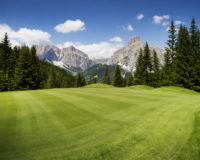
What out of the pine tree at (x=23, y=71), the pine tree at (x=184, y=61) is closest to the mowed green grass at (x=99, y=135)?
the pine tree at (x=184, y=61)

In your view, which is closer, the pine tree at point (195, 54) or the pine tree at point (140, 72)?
the pine tree at point (195, 54)

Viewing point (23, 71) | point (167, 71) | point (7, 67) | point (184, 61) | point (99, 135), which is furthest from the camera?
point (7, 67)

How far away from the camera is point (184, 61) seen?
57312 millimetres

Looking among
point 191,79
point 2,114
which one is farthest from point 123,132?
point 191,79

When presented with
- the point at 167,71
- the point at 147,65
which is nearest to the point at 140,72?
the point at 147,65

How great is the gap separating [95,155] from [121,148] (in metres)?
1.02

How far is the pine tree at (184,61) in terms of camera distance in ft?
184

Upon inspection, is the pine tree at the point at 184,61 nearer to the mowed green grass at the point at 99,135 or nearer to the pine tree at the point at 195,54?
the pine tree at the point at 195,54

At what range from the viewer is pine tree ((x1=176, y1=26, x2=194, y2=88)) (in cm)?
5615

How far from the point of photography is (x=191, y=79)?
55.6 m

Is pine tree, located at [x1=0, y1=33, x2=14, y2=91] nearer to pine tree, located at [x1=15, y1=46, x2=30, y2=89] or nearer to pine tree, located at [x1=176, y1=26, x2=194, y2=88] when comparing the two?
pine tree, located at [x1=15, y1=46, x2=30, y2=89]

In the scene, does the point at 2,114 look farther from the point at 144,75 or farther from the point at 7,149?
the point at 144,75

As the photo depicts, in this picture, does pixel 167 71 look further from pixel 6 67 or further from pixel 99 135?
pixel 99 135

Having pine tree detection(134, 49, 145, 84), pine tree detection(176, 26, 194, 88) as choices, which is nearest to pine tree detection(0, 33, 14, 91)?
pine tree detection(134, 49, 145, 84)
